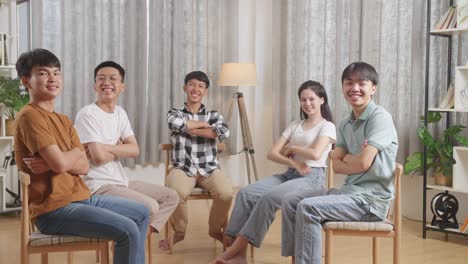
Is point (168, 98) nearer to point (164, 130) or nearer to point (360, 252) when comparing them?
point (164, 130)

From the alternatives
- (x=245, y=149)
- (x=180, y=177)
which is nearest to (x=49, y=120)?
(x=180, y=177)

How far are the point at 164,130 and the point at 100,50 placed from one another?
941mm

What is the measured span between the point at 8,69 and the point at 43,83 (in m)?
2.52

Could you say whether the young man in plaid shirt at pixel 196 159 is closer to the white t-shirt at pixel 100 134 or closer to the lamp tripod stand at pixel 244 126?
the white t-shirt at pixel 100 134

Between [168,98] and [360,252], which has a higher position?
[168,98]

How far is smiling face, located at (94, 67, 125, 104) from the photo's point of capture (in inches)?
132

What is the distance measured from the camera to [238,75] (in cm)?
561

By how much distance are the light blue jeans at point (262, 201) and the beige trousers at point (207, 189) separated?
22 cm

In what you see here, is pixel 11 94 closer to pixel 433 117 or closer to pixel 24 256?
pixel 24 256

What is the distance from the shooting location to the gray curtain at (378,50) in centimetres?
461

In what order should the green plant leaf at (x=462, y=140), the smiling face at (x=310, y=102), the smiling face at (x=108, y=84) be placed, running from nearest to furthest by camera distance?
the smiling face at (x=108, y=84), the smiling face at (x=310, y=102), the green plant leaf at (x=462, y=140)

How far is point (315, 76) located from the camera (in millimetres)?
5566

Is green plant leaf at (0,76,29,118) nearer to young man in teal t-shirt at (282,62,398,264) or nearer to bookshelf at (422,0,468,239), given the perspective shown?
young man in teal t-shirt at (282,62,398,264)

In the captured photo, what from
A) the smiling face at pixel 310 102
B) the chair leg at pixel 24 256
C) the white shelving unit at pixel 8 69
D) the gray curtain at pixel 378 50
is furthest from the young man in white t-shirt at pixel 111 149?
the gray curtain at pixel 378 50
